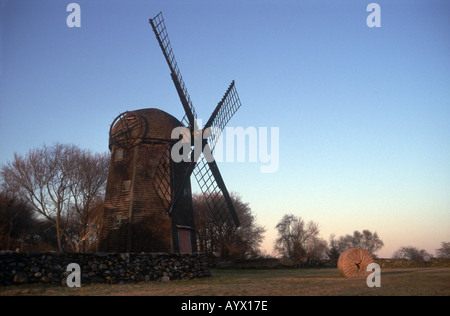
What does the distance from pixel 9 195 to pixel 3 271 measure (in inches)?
972

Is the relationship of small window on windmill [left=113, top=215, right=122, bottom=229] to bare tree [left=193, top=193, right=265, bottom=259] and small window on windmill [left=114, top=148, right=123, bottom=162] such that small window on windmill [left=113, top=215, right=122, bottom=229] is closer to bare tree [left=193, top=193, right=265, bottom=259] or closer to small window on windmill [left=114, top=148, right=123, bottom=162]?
small window on windmill [left=114, top=148, right=123, bottom=162]

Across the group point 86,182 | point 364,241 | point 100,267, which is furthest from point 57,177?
point 364,241

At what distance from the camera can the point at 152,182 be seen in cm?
2178

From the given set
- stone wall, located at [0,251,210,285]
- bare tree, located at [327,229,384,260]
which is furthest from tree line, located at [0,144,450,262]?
bare tree, located at [327,229,384,260]

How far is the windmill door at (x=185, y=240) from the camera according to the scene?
72.2 feet

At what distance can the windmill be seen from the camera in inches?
820

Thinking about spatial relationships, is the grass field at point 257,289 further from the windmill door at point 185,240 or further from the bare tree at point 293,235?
the bare tree at point 293,235

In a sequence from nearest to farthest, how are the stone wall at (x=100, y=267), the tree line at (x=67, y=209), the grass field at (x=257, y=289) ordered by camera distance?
the grass field at (x=257, y=289) < the stone wall at (x=100, y=267) < the tree line at (x=67, y=209)

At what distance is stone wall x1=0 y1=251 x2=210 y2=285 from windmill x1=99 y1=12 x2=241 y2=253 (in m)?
5.50

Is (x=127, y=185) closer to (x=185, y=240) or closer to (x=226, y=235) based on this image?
(x=185, y=240)

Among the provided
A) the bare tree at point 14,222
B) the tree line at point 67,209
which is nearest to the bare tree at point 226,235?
the tree line at point 67,209

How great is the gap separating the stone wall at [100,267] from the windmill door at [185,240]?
5.78m
